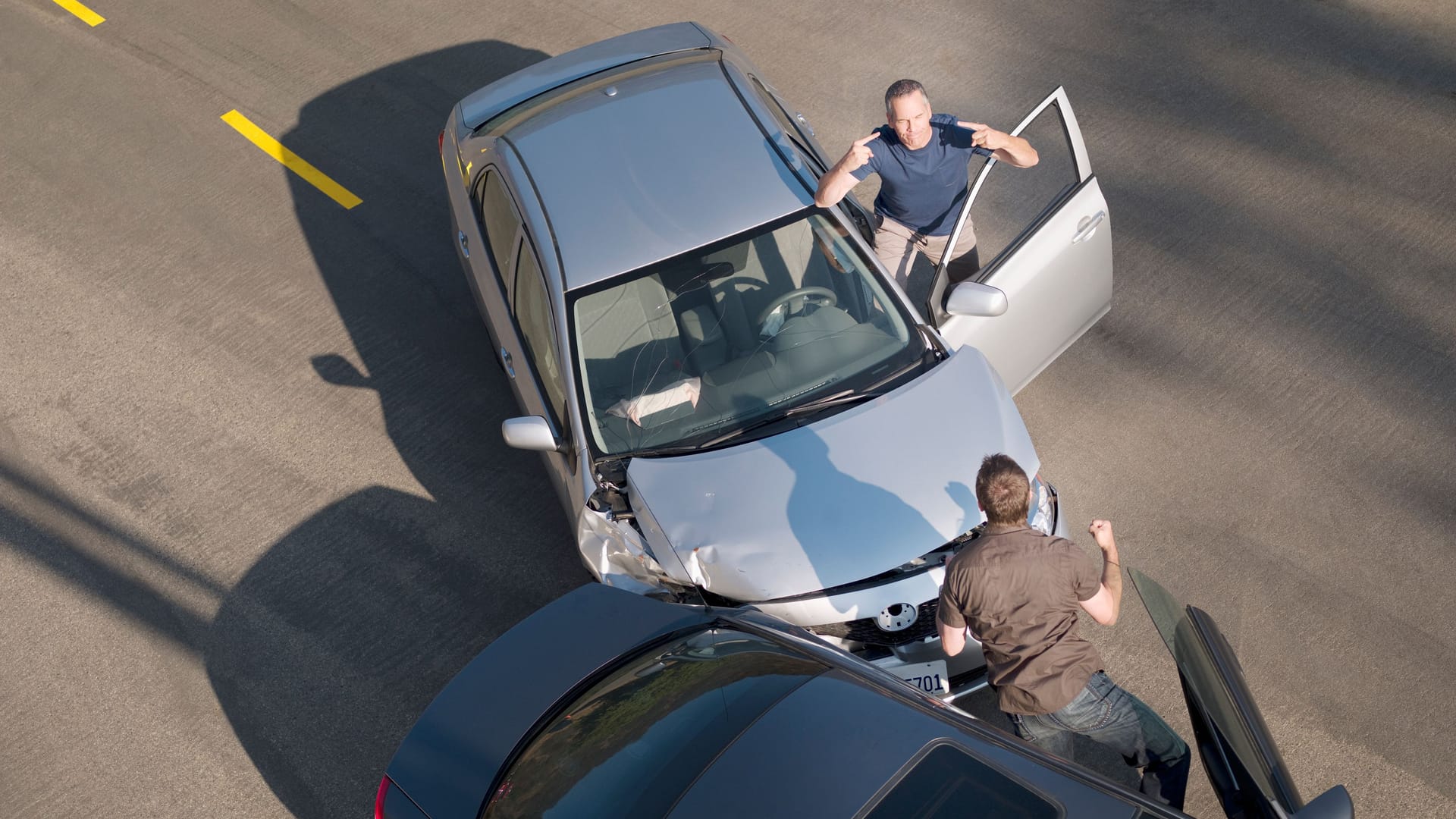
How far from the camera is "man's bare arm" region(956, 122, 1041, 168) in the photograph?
5.51 m

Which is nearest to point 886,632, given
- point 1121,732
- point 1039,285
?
point 1121,732

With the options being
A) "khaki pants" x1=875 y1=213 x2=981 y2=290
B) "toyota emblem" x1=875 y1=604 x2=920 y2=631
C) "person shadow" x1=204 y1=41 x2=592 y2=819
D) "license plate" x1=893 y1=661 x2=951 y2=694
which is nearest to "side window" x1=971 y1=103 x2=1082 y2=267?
"khaki pants" x1=875 y1=213 x2=981 y2=290

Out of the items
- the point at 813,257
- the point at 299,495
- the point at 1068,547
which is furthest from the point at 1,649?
the point at 1068,547

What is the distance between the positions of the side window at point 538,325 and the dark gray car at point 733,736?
1083 mm

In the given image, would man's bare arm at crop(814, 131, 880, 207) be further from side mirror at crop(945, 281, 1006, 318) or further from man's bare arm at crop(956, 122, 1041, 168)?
side mirror at crop(945, 281, 1006, 318)

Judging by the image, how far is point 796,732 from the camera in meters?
3.60

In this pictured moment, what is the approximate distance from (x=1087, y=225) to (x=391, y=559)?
13.0 feet

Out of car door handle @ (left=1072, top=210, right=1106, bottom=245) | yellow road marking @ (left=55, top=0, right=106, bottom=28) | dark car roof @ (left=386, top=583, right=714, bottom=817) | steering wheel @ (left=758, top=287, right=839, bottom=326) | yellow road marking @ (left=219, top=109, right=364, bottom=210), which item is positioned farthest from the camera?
yellow road marking @ (left=55, top=0, right=106, bottom=28)

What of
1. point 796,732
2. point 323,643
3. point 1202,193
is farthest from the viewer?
point 1202,193

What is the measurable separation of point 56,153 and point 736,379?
6.85m

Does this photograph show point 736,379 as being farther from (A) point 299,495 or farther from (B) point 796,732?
(A) point 299,495

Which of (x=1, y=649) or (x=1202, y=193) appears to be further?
(x=1202, y=193)

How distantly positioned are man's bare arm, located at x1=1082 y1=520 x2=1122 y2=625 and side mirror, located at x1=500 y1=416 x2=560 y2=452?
7.78 feet

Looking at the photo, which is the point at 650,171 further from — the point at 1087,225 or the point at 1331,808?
the point at 1331,808
